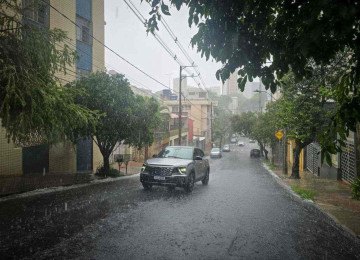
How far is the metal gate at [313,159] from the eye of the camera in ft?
93.5

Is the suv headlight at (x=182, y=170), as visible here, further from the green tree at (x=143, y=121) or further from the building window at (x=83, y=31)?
the building window at (x=83, y=31)

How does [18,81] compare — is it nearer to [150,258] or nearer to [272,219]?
[150,258]

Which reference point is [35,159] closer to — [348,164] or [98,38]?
[98,38]

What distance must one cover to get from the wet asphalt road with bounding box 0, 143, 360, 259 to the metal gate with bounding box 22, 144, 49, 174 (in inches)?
280

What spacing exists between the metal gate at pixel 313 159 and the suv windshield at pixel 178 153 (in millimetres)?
14984

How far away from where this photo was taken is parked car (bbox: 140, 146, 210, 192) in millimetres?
14055

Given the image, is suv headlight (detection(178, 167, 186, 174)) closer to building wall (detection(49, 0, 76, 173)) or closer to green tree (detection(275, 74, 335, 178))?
green tree (detection(275, 74, 335, 178))

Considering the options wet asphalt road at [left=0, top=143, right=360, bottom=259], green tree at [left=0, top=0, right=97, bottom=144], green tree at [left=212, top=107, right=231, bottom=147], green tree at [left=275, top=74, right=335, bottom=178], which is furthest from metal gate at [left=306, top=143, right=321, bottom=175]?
green tree at [left=212, top=107, right=231, bottom=147]

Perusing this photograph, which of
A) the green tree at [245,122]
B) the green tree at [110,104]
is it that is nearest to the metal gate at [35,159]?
the green tree at [110,104]

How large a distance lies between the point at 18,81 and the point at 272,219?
25.0 ft

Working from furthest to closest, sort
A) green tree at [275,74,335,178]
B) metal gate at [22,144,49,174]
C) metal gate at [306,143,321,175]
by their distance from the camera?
1. metal gate at [306,143,321,175]
2. green tree at [275,74,335,178]
3. metal gate at [22,144,49,174]

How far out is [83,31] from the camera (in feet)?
79.2

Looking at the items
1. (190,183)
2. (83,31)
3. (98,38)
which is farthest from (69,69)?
(190,183)

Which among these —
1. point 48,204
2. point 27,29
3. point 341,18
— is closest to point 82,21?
point 27,29
